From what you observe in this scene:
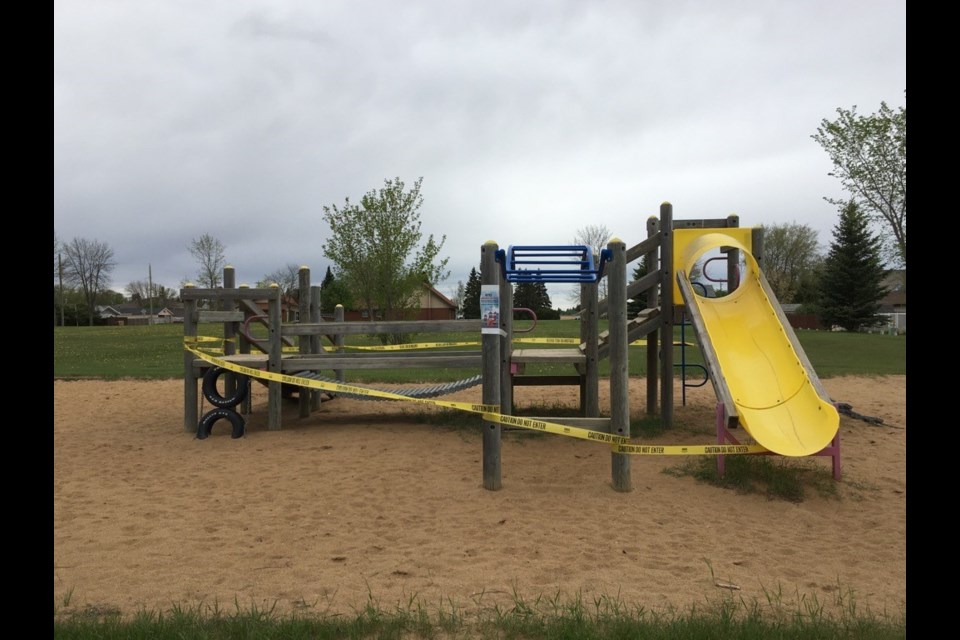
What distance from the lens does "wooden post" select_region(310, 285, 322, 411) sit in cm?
912

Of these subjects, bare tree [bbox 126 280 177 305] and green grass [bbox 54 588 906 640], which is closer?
green grass [bbox 54 588 906 640]

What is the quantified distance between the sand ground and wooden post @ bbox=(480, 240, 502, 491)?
15cm

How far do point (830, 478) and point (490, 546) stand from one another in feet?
11.9

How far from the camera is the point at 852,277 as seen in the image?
114ft

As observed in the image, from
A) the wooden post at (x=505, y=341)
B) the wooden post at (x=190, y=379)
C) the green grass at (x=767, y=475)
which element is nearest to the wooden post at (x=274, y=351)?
the wooden post at (x=190, y=379)

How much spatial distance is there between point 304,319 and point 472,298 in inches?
2200

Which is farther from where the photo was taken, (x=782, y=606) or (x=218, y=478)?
(x=218, y=478)

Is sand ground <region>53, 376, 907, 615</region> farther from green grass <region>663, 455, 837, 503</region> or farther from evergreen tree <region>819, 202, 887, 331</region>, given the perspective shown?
evergreen tree <region>819, 202, 887, 331</region>

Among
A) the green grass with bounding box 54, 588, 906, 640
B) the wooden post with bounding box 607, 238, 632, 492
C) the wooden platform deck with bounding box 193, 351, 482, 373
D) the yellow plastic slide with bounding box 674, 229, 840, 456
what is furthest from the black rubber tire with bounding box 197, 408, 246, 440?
the yellow plastic slide with bounding box 674, 229, 840, 456

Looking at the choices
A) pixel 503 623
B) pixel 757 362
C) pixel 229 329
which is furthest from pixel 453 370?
pixel 503 623

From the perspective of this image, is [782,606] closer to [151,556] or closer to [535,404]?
[151,556]

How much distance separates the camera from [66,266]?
60188mm

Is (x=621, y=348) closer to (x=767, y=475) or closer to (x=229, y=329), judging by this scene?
(x=767, y=475)
